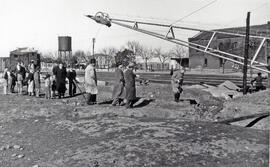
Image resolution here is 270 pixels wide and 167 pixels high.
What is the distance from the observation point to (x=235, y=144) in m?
6.23

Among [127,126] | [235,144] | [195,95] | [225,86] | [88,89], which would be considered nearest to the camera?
[235,144]

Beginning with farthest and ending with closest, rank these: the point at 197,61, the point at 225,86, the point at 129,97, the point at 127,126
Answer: the point at 197,61
the point at 225,86
the point at 129,97
the point at 127,126

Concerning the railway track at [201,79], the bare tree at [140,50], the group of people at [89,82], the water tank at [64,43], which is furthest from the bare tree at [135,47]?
the group of people at [89,82]

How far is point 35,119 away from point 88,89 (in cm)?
233

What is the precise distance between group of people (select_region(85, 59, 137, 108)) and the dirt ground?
0.48 meters

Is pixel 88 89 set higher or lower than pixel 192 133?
higher

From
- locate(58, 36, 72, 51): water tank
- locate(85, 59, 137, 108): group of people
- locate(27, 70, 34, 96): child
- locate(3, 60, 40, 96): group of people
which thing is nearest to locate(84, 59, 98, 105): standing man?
locate(85, 59, 137, 108): group of people

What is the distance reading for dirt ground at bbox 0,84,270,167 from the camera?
5.58 meters

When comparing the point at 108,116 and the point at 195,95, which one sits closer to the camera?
the point at 108,116

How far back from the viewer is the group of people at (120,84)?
10258 mm

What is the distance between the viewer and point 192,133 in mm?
7000

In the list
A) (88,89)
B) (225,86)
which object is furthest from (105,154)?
(225,86)

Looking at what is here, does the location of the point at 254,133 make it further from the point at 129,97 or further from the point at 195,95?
the point at 195,95

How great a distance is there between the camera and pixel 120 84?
1089 cm
